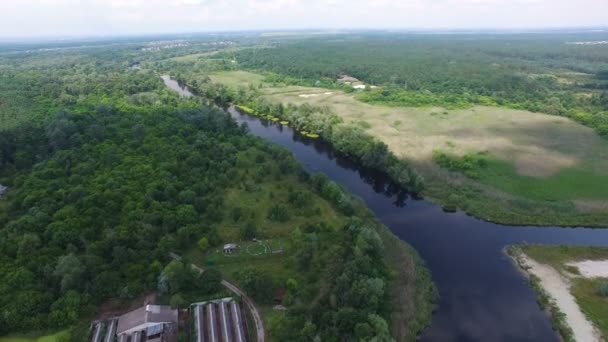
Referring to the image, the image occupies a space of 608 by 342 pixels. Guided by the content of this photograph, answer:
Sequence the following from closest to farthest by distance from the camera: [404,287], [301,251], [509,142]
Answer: [404,287]
[301,251]
[509,142]

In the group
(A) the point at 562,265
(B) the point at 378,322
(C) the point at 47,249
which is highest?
(C) the point at 47,249

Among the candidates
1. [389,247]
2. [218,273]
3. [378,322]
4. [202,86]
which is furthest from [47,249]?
[202,86]

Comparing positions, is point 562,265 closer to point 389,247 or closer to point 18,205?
point 389,247

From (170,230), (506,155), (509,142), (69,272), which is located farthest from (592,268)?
(69,272)

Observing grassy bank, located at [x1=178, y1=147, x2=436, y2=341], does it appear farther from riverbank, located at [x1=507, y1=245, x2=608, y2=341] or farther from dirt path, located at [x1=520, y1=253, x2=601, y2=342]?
dirt path, located at [x1=520, y1=253, x2=601, y2=342]

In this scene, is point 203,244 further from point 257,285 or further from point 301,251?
point 301,251

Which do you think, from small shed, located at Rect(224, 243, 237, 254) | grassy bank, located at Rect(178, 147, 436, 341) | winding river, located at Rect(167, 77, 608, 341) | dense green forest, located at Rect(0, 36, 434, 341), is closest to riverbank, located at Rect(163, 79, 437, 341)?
grassy bank, located at Rect(178, 147, 436, 341)
